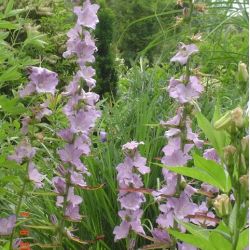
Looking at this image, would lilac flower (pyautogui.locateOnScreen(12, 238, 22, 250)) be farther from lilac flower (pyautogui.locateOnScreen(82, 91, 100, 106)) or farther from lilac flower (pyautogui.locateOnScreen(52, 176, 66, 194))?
lilac flower (pyautogui.locateOnScreen(82, 91, 100, 106))

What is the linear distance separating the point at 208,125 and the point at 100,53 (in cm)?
702

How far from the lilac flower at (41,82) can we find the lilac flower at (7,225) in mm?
411

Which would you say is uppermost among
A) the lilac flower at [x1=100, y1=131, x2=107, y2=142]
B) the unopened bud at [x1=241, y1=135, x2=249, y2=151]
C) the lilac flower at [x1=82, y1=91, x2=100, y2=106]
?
the unopened bud at [x1=241, y1=135, x2=249, y2=151]

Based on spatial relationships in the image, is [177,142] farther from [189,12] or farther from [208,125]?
[208,125]

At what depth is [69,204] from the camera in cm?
185

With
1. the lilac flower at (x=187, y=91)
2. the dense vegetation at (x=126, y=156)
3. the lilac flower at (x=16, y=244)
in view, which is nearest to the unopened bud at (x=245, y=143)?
the dense vegetation at (x=126, y=156)

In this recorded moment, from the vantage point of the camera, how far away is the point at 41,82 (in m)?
1.81

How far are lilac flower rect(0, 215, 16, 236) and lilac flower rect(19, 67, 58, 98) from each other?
41 cm

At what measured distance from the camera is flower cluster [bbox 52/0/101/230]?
67.7 inches

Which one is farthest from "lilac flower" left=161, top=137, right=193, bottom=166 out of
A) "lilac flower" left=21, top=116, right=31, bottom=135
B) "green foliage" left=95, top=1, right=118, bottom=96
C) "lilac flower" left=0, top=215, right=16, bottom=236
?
"green foliage" left=95, top=1, right=118, bottom=96

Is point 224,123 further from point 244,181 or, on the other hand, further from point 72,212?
point 72,212

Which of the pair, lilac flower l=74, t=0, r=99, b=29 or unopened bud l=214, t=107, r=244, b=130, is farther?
lilac flower l=74, t=0, r=99, b=29

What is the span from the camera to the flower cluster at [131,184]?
1.75 metres

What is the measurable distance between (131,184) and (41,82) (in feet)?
1.38
